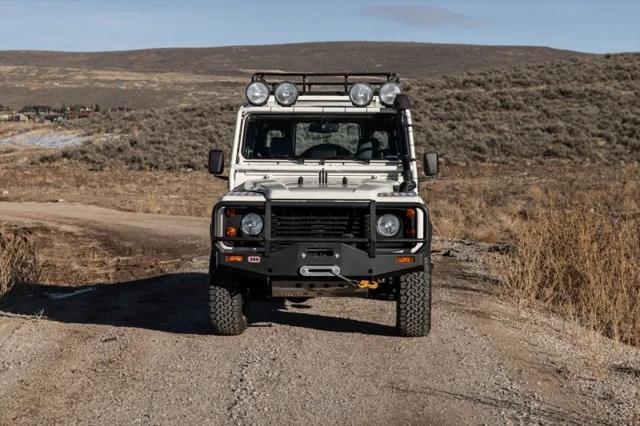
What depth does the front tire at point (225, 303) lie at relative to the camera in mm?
7781

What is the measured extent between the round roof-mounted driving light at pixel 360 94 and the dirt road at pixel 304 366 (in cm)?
208

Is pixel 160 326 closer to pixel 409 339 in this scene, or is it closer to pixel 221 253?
pixel 221 253

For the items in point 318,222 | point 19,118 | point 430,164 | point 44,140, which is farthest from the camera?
point 19,118

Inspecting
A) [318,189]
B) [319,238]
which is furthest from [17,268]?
[319,238]

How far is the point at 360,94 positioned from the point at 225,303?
2501 mm

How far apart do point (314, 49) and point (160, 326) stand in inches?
4733

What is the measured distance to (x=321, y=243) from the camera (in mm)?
7379

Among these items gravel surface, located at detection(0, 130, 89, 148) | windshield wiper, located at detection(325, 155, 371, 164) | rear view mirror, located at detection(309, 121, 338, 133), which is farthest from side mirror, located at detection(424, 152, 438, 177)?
gravel surface, located at detection(0, 130, 89, 148)

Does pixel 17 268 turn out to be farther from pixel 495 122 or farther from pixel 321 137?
pixel 495 122

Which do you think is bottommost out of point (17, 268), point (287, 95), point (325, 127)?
point (17, 268)

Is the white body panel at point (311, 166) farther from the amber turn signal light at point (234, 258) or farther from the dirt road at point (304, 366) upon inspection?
the dirt road at point (304, 366)

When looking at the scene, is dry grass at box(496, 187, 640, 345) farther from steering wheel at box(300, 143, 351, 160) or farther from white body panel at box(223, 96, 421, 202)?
steering wheel at box(300, 143, 351, 160)

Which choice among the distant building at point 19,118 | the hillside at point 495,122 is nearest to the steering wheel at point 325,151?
the hillside at point 495,122

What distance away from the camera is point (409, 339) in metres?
7.89
